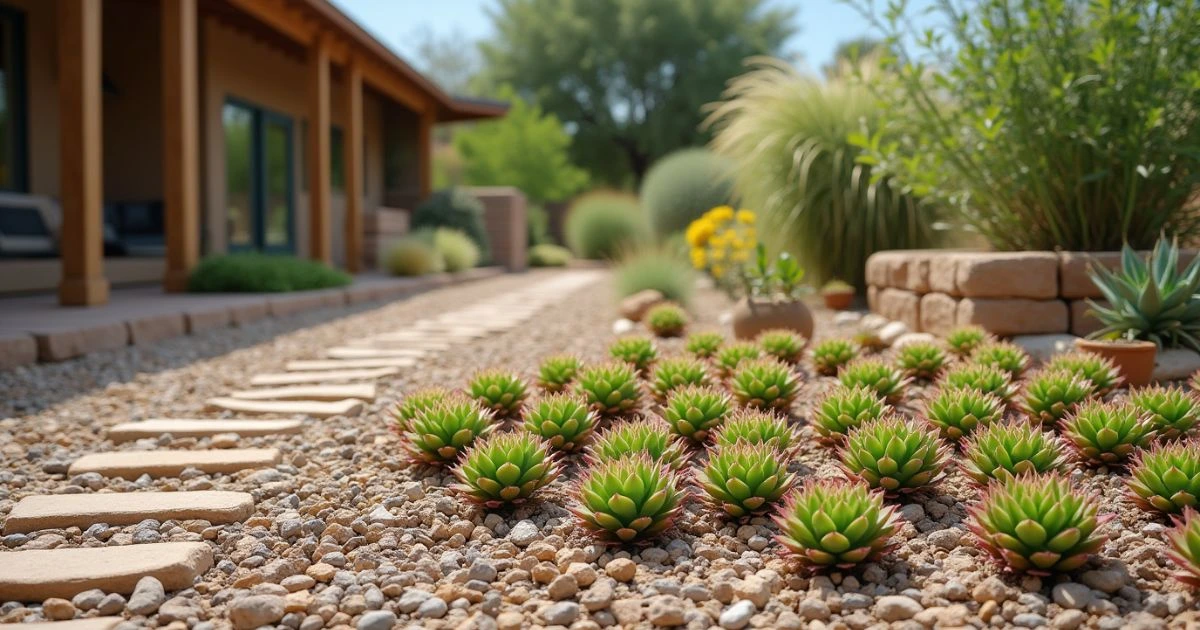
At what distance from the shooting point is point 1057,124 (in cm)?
389

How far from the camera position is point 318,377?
3.81 metres

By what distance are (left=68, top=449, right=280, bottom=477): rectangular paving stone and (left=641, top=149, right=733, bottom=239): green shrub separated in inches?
390

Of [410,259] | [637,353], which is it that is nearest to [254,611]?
[637,353]

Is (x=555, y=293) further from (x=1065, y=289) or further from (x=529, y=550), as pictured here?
(x=529, y=550)

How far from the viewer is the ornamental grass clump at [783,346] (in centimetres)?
370

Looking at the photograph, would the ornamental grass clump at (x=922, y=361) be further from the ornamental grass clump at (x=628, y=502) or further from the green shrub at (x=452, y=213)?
the green shrub at (x=452, y=213)

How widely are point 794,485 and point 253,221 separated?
8.74 meters

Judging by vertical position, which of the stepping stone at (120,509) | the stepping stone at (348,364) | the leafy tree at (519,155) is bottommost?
the stepping stone at (120,509)

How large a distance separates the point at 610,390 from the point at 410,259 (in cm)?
708

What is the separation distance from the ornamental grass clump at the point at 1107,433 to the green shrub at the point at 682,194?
32.0ft

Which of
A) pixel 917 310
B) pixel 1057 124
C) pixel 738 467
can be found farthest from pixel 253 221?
pixel 738 467

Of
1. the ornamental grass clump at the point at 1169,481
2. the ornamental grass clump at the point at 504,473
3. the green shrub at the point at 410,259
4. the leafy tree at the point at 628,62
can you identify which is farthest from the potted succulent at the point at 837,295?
the leafy tree at the point at 628,62

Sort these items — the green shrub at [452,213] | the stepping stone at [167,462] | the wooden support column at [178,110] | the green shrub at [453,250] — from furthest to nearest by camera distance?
the green shrub at [452,213] → the green shrub at [453,250] → the wooden support column at [178,110] → the stepping stone at [167,462]

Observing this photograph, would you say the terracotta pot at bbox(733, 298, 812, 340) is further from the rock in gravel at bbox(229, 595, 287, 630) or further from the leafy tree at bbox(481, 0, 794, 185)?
the leafy tree at bbox(481, 0, 794, 185)
